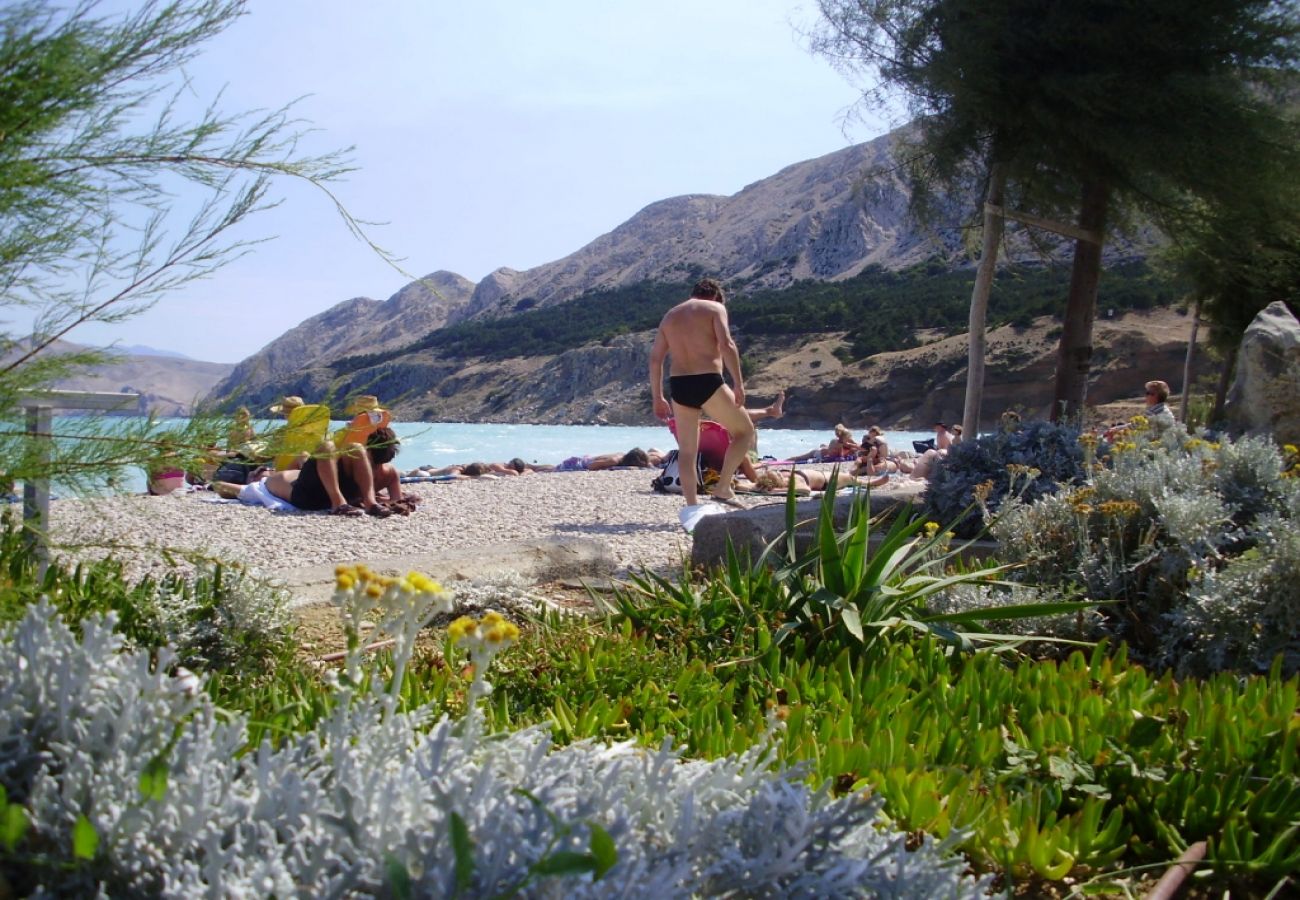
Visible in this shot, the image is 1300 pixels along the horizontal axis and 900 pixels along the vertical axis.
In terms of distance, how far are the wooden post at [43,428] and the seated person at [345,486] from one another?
200 inches

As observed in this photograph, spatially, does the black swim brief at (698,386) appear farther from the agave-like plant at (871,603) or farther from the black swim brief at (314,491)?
the agave-like plant at (871,603)

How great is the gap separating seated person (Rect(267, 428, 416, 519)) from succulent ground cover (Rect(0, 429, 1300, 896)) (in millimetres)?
4979

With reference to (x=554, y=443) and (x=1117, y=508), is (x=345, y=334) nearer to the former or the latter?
(x=554, y=443)

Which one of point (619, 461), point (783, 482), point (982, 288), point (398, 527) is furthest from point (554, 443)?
point (398, 527)

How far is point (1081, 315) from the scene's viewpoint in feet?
32.4

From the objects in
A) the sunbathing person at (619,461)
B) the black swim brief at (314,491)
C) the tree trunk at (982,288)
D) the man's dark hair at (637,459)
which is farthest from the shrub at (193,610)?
the man's dark hair at (637,459)

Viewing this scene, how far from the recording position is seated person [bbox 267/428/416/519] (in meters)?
8.52

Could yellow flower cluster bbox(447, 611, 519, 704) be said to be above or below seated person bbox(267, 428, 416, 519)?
above

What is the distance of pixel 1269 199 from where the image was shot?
8.93 m

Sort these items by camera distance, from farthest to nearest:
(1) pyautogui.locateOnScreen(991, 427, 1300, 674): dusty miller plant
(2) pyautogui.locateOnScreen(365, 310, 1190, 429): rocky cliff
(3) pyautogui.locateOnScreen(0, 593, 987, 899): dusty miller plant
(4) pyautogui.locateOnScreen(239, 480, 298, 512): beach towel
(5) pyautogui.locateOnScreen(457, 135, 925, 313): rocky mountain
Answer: (5) pyautogui.locateOnScreen(457, 135, 925, 313): rocky mountain, (2) pyautogui.locateOnScreen(365, 310, 1190, 429): rocky cliff, (4) pyautogui.locateOnScreen(239, 480, 298, 512): beach towel, (1) pyautogui.locateOnScreen(991, 427, 1300, 674): dusty miller plant, (3) pyautogui.locateOnScreen(0, 593, 987, 899): dusty miller plant

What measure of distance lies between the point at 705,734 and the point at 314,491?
24.5 feet

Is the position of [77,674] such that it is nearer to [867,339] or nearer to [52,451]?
[52,451]

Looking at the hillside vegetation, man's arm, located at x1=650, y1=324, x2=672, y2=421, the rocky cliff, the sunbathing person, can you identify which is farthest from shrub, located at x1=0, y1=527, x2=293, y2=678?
the hillside vegetation

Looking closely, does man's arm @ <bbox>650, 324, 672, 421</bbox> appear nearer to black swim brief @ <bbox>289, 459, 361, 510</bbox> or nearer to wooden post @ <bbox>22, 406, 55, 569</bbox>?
black swim brief @ <bbox>289, 459, 361, 510</bbox>
